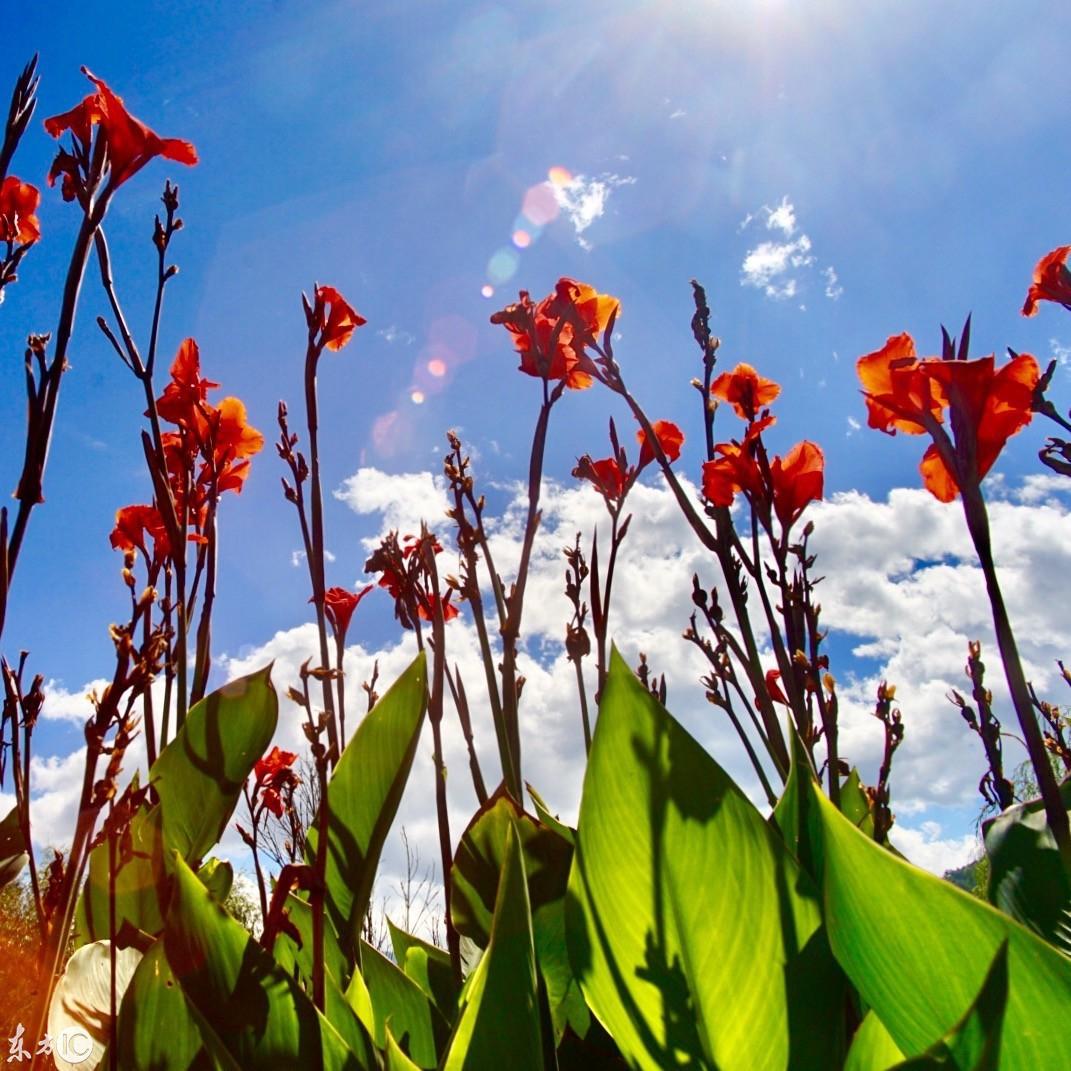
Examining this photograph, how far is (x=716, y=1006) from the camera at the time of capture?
625mm

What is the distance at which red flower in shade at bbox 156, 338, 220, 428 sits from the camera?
147 centimetres

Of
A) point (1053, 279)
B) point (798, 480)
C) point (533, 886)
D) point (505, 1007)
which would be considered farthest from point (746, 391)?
point (505, 1007)

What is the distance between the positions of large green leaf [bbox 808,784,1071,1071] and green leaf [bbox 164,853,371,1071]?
424 mm

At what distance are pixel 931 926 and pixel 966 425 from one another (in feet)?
1.73

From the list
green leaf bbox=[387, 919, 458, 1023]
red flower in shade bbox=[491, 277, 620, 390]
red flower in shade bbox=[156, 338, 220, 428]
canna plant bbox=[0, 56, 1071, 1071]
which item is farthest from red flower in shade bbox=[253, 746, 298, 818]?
red flower in shade bbox=[491, 277, 620, 390]

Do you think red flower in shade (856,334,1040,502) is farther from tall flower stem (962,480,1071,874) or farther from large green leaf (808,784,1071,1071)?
large green leaf (808,784,1071,1071)

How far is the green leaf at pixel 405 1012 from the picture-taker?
0.97m

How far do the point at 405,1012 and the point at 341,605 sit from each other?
2.53 feet

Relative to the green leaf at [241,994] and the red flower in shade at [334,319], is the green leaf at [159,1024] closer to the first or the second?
the green leaf at [241,994]

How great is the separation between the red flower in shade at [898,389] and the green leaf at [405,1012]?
0.88 metres

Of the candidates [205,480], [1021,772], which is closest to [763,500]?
[205,480]

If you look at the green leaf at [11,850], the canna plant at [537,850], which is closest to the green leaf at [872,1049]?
the canna plant at [537,850]

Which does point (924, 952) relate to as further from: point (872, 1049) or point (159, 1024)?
point (159, 1024)

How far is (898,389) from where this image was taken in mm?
983
